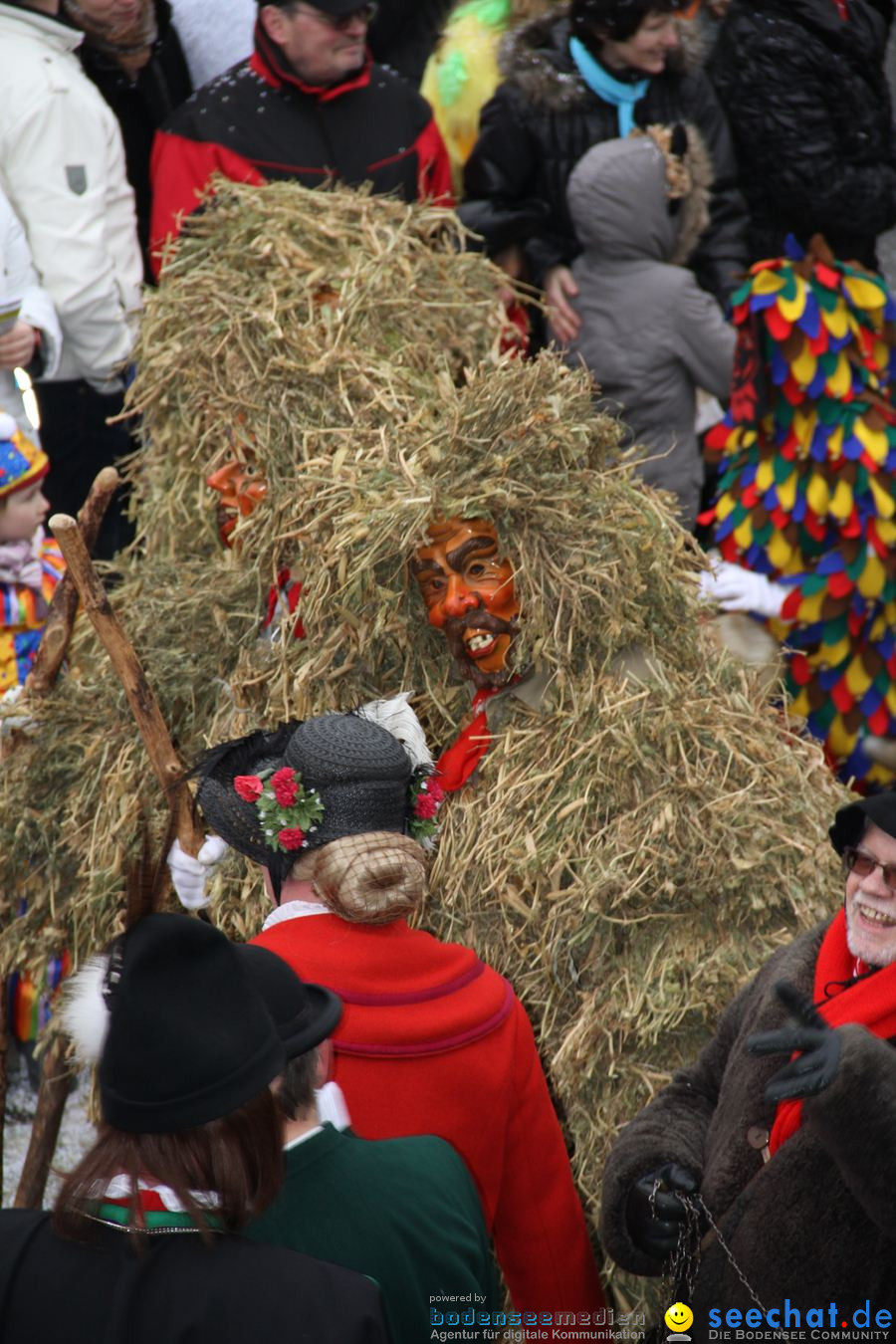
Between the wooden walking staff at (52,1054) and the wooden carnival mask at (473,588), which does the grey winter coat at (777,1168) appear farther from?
the wooden walking staff at (52,1054)

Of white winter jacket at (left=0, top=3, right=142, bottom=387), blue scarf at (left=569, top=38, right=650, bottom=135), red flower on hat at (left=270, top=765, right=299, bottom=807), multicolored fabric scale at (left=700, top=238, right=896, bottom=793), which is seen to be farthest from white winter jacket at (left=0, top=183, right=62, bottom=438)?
red flower on hat at (left=270, top=765, right=299, bottom=807)

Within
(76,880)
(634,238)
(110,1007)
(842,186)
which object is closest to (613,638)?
(76,880)

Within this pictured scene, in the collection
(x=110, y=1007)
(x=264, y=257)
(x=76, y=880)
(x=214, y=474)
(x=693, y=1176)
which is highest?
(x=110, y=1007)

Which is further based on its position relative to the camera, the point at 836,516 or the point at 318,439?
the point at 836,516

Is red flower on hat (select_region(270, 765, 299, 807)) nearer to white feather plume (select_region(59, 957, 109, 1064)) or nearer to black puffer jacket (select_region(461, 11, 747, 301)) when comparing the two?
white feather plume (select_region(59, 957, 109, 1064))

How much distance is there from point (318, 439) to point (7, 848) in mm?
1235

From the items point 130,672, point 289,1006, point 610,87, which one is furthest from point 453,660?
point 610,87

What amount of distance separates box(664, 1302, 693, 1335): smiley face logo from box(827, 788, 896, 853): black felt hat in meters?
0.80

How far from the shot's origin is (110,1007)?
1.81 m

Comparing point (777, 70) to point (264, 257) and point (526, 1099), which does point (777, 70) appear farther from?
point (526, 1099)

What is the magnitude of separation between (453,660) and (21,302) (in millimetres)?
2367

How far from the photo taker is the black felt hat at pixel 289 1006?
1997 mm

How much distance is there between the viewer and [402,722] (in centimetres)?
319

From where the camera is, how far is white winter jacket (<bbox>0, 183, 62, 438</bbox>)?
505 cm
